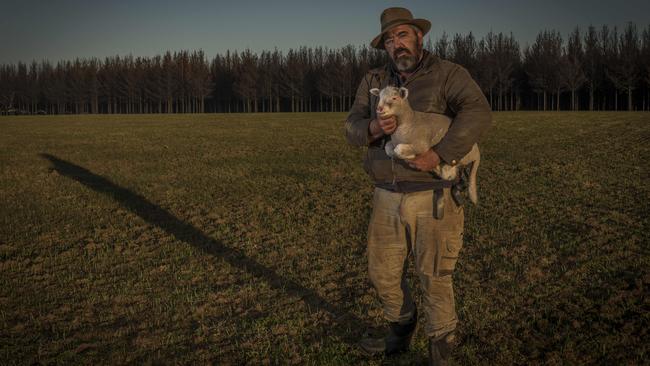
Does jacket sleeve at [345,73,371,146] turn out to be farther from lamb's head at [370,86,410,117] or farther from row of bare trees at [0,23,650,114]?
row of bare trees at [0,23,650,114]

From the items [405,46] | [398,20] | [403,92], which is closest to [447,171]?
[403,92]

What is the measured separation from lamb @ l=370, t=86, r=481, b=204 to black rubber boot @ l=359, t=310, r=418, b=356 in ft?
5.00

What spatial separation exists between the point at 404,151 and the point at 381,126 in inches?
10.8

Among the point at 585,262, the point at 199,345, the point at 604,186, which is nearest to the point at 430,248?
the point at 199,345

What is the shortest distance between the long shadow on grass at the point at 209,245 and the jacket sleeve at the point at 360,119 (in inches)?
92.4

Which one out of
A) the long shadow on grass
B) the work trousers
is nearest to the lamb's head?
the work trousers

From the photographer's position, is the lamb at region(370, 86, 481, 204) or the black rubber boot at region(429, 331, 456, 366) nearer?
the lamb at region(370, 86, 481, 204)

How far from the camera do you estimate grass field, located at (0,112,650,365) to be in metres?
5.27

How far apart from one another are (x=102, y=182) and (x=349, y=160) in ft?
30.0

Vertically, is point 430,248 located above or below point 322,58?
below

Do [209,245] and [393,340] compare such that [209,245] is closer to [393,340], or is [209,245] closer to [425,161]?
[393,340]

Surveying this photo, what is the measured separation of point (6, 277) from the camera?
7.73m

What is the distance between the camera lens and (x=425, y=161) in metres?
3.83

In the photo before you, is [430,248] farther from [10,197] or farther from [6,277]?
[10,197]
